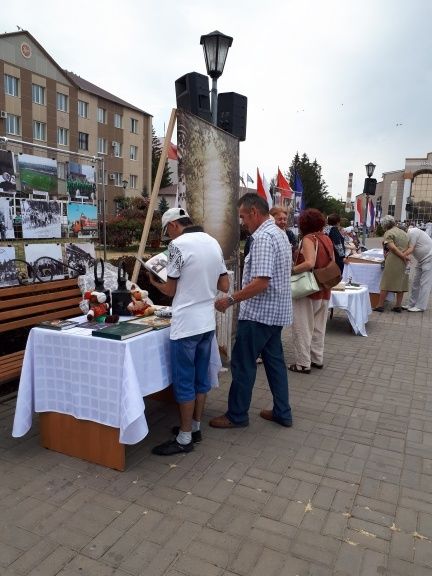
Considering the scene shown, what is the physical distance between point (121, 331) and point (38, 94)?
3524 cm

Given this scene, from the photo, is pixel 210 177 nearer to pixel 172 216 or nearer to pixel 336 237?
pixel 172 216

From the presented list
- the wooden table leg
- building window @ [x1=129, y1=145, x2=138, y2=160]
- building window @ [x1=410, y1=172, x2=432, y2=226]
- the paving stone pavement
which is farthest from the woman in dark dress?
building window @ [x1=410, y1=172, x2=432, y2=226]

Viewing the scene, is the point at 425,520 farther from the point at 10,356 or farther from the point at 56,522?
the point at 10,356

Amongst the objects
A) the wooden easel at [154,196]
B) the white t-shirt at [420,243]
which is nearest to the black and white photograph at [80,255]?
the wooden easel at [154,196]

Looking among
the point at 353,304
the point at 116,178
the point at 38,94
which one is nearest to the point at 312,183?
the point at 116,178

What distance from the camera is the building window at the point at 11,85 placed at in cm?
3032

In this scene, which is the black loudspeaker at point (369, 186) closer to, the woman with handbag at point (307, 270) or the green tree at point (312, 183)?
the woman with handbag at point (307, 270)

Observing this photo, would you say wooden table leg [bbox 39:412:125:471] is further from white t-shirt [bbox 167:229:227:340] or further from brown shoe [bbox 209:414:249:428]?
brown shoe [bbox 209:414:249:428]

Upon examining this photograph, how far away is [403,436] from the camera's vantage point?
151 inches

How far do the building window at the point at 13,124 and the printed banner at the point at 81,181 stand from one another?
29.9 meters

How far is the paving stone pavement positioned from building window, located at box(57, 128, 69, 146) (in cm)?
3556

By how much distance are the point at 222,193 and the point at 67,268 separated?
214 cm

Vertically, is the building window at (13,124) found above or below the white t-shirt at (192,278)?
above

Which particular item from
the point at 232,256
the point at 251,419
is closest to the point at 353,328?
the point at 232,256
